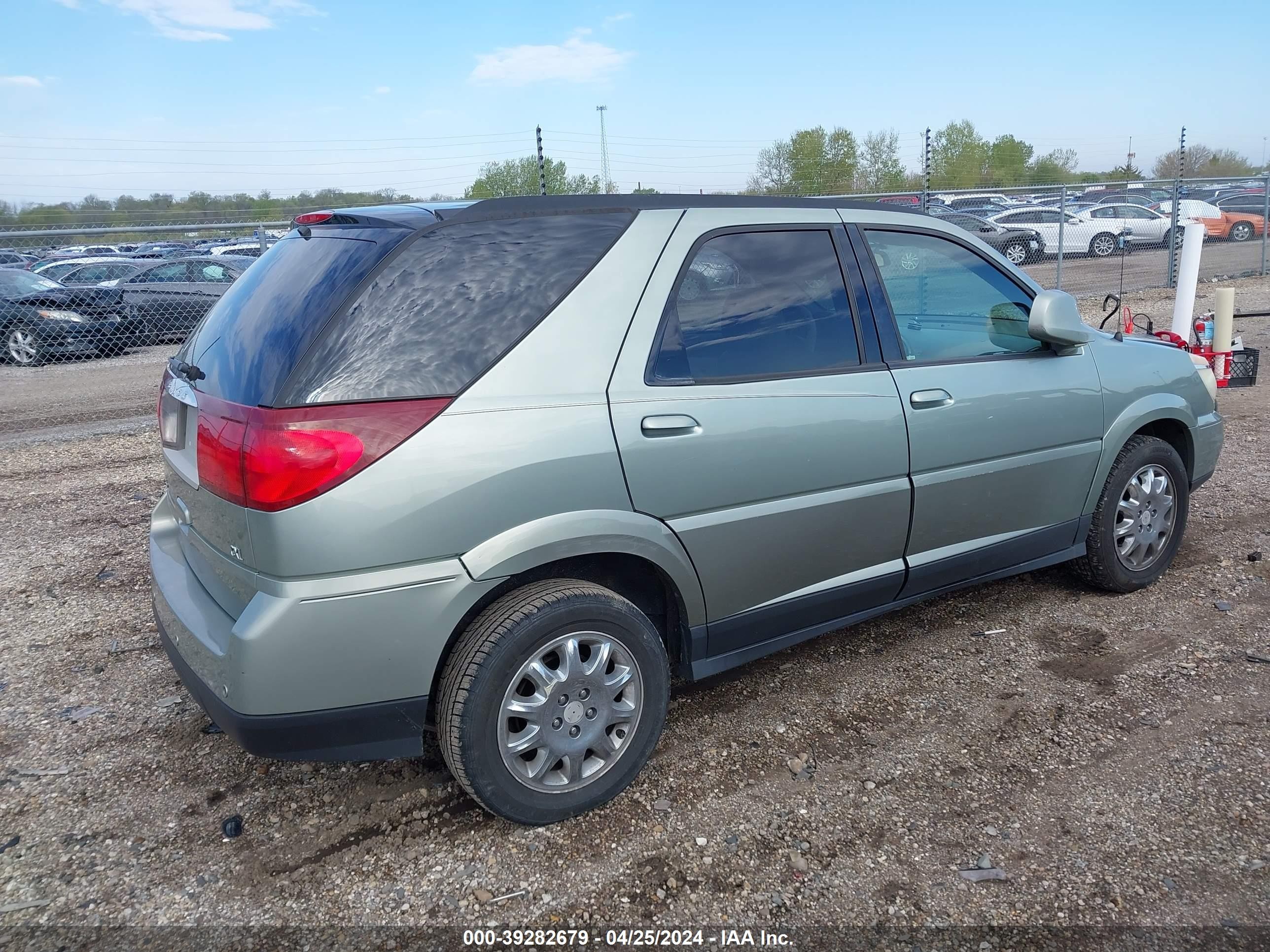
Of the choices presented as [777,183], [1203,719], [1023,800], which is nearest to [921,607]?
[1203,719]

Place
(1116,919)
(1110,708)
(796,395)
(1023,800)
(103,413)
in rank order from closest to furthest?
(1116,919) → (1023,800) → (796,395) → (1110,708) → (103,413)

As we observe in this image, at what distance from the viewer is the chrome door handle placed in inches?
132

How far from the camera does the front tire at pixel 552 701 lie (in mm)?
2516

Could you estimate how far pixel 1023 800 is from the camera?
111 inches

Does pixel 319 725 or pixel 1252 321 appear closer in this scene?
pixel 319 725

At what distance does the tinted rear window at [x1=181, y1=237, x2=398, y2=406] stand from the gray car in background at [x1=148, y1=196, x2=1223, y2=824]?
0.5 inches

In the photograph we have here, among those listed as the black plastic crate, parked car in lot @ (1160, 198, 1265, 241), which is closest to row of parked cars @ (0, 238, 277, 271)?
the black plastic crate

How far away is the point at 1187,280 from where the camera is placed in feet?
26.1

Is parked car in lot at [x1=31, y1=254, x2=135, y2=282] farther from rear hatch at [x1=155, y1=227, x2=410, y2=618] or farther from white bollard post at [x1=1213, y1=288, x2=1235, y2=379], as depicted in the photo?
white bollard post at [x1=1213, y1=288, x2=1235, y2=379]

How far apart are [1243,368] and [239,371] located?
25.1ft

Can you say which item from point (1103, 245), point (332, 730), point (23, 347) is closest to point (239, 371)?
point (332, 730)

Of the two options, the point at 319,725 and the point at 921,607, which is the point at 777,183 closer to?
the point at 921,607

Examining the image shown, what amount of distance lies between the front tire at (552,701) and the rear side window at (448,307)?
0.67 meters

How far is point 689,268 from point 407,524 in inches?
48.2
